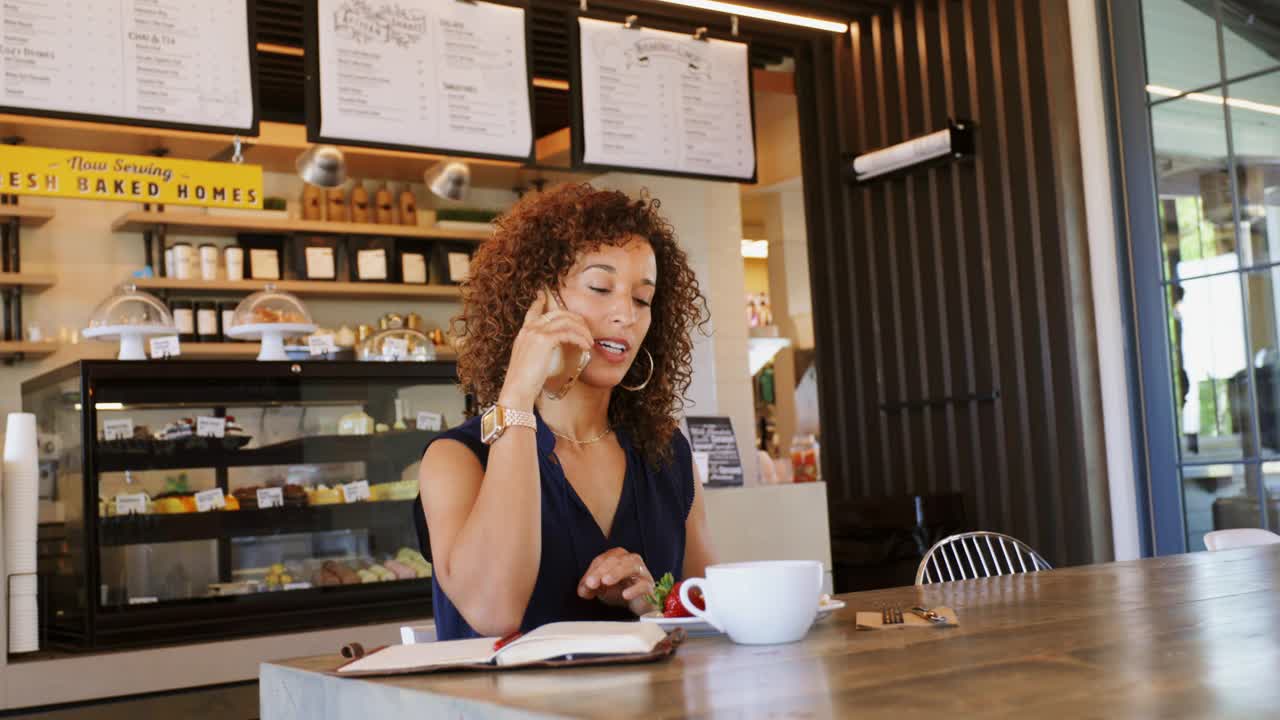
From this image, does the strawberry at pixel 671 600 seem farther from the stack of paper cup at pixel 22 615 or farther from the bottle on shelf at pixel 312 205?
the bottle on shelf at pixel 312 205

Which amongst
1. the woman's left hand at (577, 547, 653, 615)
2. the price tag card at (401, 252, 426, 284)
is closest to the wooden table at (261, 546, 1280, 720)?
the woman's left hand at (577, 547, 653, 615)

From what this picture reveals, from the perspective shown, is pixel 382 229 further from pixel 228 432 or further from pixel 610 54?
pixel 228 432

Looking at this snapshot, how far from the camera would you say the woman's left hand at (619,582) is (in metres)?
1.46

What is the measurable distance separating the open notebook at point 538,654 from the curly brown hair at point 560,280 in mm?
740

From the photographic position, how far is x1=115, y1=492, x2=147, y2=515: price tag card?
330cm

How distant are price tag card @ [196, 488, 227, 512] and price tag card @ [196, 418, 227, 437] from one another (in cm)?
16

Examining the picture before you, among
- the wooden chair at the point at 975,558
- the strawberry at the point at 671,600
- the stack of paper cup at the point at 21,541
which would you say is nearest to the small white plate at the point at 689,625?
the strawberry at the point at 671,600

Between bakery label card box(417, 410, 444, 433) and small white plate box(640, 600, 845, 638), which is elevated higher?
bakery label card box(417, 410, 444, 433)

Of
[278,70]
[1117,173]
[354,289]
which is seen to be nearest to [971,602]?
[1117,173]

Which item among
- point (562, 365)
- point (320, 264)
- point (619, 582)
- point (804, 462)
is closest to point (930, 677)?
point (619, 582)

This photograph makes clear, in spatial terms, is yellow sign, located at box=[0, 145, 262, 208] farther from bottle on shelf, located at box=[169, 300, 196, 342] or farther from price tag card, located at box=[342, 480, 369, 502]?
price tag card, located at box=[342, 480, 369, 502]

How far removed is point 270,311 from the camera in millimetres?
4133

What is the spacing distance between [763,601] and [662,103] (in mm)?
3700

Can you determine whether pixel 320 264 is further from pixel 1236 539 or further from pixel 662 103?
pixel 1236 539
